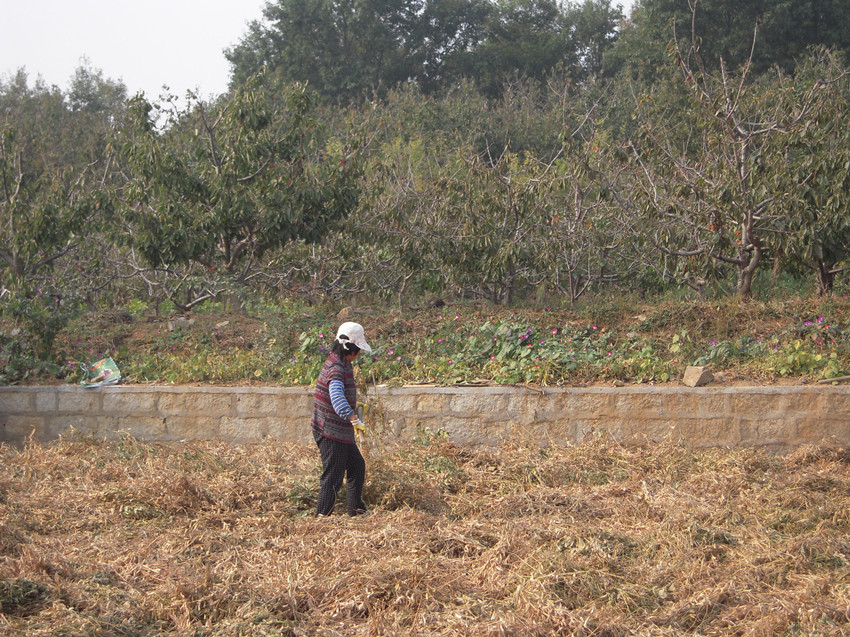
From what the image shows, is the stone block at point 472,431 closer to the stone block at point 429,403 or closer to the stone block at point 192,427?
the stone block at point 429,403

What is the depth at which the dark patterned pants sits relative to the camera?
16.9ft

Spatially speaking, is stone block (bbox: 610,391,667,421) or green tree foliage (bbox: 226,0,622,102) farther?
green tree foliage (bbox: 226,0,622,102)

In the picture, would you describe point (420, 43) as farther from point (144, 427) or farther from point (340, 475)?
point (340, 475)

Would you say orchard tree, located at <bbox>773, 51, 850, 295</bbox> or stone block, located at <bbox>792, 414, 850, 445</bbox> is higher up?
orchard tree, located at <bbox>773, 51, 850, 295</bbox>

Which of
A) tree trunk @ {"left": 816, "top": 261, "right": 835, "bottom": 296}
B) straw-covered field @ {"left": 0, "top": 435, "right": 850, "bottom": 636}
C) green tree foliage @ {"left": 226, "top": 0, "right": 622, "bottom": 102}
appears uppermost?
green tree foliage @ {"left": 226, "top": 0, "right": 622, "bottom": 102}

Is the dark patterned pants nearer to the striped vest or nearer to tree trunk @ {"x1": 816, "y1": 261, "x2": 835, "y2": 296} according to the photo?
Answer: the striped vest

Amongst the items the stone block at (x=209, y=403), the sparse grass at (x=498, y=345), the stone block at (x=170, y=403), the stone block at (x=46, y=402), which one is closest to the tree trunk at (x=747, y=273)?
the sparse grass at (x=498, y=345)

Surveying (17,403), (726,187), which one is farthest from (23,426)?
(726,187)

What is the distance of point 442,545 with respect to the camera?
4527 millimetres

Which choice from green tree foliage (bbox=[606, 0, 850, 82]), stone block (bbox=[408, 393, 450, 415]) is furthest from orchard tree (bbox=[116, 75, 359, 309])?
green tree foliage (bbox=[606, 0, 850, 82])

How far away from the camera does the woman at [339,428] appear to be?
5043 millimetres

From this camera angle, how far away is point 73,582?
4012mm

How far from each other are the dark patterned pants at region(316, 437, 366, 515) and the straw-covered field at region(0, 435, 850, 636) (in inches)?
5.8

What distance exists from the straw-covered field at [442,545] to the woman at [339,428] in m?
0.20
